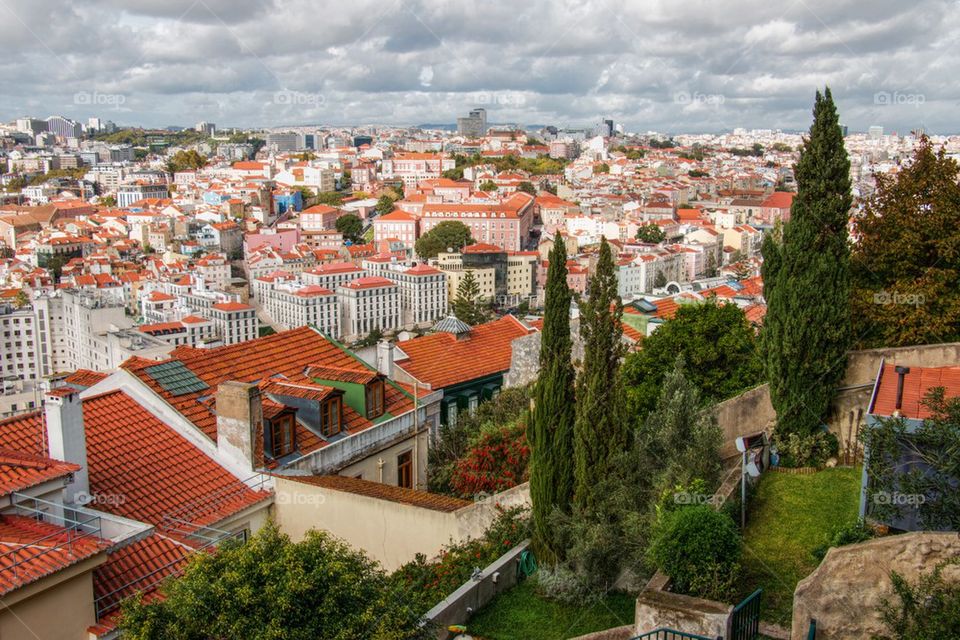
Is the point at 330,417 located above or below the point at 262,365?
below

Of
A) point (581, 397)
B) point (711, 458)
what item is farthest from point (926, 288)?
point (581, 397)

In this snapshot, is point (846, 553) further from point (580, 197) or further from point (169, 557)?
point (580, 197)

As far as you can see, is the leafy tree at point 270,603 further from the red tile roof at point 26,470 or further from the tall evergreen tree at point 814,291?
the tall evergreen tree at point 814,291

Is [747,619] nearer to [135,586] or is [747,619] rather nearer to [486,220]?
[135,586]

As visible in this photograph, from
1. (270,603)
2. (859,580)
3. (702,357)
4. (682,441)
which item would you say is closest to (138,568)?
(270,603)

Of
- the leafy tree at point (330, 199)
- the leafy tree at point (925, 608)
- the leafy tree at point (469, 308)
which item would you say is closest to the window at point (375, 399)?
the leafy tree at point (925, 608)
